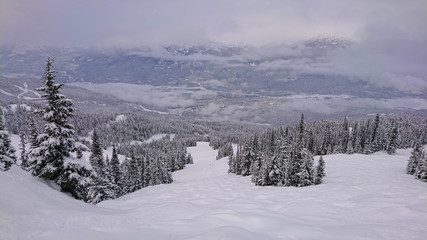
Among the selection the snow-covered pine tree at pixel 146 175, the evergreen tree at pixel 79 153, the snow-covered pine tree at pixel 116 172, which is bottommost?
the snow-covered pine tree at pixel 146 175

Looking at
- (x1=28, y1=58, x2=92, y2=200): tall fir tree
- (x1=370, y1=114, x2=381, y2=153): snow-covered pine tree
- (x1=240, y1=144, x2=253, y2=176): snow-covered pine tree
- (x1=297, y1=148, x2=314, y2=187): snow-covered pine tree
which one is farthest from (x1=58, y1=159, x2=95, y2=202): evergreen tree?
(x1=370, y1=114, x2=381, y2=153): snow-covered pine tree

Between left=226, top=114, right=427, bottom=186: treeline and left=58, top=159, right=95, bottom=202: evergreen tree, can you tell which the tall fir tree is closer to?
left=58, top=159, right=95, bottom=202: evergreen tree

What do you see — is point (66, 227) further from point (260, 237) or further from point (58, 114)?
point (58, 114)

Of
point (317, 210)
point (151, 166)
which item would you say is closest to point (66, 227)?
point (317, 210)

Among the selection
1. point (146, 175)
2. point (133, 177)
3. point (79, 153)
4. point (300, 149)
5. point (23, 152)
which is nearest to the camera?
point (79, 153)

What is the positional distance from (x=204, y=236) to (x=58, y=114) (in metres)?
15.7

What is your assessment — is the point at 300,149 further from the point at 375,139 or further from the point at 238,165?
the point at 375,139

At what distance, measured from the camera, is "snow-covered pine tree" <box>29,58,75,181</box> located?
57.4 feet

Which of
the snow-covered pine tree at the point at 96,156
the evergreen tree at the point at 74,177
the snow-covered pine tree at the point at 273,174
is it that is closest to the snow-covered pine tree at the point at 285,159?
the snow-covered pine tree at the point at 273,174

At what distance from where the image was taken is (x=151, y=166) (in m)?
66.3

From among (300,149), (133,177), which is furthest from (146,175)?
(300,149)

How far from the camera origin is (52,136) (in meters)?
18.0

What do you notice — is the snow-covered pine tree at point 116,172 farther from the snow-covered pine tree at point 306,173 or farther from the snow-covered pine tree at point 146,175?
the snow-covered pine tree at point 306,173

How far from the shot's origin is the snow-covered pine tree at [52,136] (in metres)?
17.5
